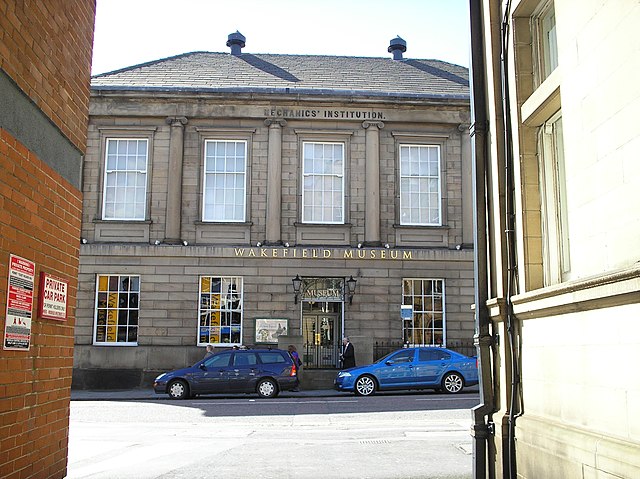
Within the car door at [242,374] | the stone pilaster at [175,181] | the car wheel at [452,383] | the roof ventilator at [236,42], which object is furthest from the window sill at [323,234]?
the roof ventilator at [236,42]

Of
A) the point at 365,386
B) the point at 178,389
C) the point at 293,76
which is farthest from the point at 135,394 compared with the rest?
the point at 293,76

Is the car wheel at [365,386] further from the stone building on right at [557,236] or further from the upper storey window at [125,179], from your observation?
the stone building on right at [557,236]

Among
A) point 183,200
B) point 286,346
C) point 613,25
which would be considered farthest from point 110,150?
point 613,25

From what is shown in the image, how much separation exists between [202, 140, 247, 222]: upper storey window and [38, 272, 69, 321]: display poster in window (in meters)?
20.7

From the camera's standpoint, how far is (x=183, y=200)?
2733cm

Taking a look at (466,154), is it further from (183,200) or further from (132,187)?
(132,187)

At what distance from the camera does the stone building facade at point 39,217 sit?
543 centimetres

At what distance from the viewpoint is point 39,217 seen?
610 centimetres

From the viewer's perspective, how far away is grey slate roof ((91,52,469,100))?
2795cm

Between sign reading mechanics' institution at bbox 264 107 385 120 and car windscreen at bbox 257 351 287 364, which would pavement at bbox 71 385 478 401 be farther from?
sign reading mechanics' institution at bbox 264 107 385 120

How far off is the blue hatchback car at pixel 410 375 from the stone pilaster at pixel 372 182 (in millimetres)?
6582

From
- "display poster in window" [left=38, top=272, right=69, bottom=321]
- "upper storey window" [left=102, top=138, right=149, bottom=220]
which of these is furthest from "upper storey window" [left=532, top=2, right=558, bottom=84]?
"upper storey window" [left=102, top=138, right=149, bottom=220]

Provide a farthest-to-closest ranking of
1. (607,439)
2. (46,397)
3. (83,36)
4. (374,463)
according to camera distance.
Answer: (374,463), (83,36), (46,397), (607,439)

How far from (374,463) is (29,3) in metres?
6.78
